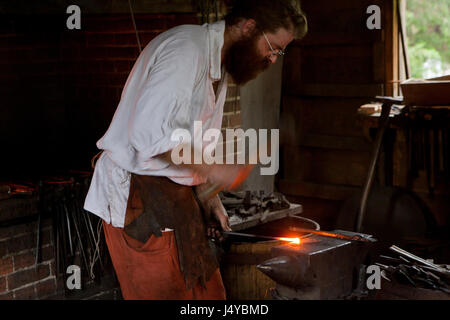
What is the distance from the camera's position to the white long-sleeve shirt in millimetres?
2510

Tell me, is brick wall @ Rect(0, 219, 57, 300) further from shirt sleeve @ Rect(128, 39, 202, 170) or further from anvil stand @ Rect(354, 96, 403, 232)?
anvil stand @ Rect(354, 96, 403, 232)

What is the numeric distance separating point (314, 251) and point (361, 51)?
3657 mm

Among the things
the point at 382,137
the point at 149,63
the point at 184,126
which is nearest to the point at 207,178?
the point at 184,126

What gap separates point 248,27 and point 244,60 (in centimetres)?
16

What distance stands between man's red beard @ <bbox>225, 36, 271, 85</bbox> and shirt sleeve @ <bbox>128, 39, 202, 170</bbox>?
0.36 metres

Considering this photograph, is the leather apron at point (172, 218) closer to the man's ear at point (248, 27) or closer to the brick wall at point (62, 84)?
the man's ear at point (248, 27)

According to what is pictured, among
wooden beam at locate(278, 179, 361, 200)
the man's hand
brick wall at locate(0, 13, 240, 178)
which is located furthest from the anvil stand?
the man's hand

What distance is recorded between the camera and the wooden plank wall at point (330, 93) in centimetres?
568

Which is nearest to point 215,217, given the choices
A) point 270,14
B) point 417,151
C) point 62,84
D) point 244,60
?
point 244,60

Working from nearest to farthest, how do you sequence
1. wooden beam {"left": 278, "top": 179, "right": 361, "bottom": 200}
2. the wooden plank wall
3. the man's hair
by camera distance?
the man's hair → the wooden plank wall → wooden beam {"left": 278, "top": 179, "right": 361, "bottom": 200}

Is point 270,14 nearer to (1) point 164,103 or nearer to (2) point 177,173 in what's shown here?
(1) point 164,103

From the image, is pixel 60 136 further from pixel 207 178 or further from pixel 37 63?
pixel 207 178

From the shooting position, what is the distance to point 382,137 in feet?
16.5

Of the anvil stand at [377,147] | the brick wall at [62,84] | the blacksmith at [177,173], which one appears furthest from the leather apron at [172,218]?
the anvil stand at [377,147]
